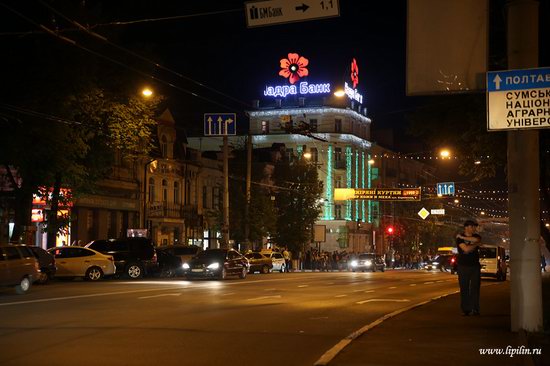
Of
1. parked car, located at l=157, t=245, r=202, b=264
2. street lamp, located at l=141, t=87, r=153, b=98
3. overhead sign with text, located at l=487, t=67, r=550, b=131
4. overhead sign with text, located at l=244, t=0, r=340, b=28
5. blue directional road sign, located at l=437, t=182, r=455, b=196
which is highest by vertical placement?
street lamp, located at l=141, t=87, r=153, b=98

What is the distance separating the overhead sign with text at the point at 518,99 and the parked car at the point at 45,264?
71.5 feet

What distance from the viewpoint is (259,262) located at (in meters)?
47.1

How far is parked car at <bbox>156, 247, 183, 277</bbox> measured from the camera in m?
39.6

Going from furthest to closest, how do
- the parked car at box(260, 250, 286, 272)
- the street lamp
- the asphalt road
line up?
1. the parked car at box(260, 250, 286, 272)
2. the street lamp
3. the asphalt road

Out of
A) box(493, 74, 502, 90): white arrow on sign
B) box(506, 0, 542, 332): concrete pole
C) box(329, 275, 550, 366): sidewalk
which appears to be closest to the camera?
box(329, 275, 550, 366): sidewalk

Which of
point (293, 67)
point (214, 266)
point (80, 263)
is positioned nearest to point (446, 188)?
point (293, 67)

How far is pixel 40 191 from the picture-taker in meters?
35.7

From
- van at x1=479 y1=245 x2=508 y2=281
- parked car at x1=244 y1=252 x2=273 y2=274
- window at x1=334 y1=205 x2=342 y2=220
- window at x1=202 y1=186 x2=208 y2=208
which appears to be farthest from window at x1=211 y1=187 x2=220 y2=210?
van at x1=479 y1=245 x2=508 y2=281

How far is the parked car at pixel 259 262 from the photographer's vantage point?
46250mm

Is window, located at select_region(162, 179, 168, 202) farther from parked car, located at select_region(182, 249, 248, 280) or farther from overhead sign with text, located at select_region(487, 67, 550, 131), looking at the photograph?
overhead sign with text, located at select_region(487, 67, 550, 131)

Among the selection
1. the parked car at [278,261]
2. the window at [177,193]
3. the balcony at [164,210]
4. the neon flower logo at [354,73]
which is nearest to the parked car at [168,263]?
the balcony at [164,210]

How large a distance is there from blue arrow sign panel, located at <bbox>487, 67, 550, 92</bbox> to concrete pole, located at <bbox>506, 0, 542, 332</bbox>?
33cm

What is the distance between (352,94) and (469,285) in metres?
74.9

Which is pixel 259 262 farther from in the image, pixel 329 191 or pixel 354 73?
pixel 354 73
